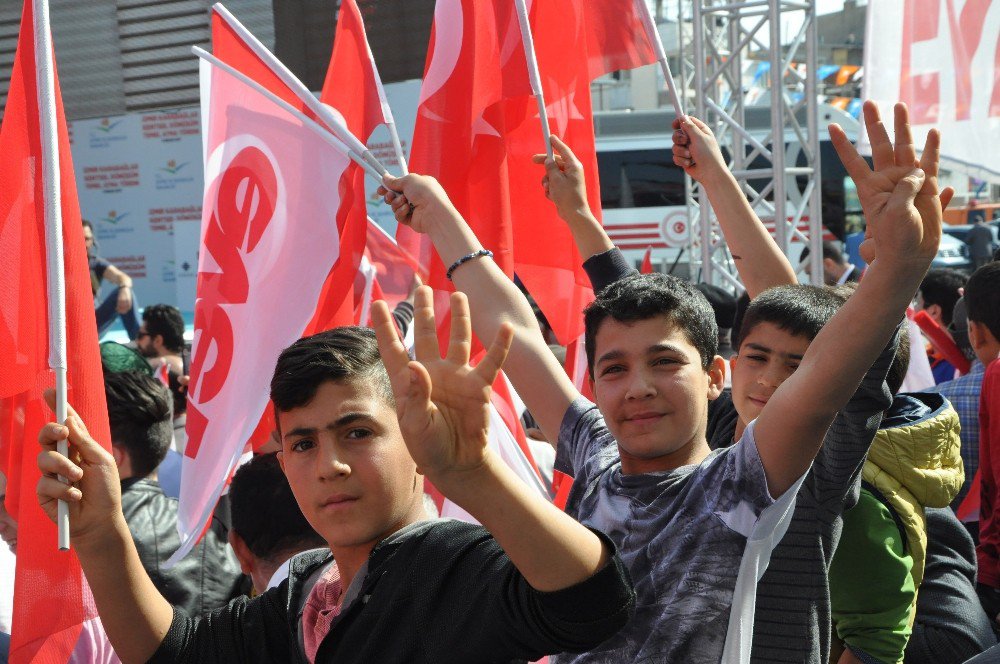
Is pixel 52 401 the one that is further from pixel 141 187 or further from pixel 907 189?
pixel 141 187

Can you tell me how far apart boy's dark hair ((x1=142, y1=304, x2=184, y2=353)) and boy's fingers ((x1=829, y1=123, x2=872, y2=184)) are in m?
4.83

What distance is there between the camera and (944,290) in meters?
5.70

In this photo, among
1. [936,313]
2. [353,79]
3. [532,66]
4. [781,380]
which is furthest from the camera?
[936,313]

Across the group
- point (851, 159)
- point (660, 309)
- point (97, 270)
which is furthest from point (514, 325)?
point (97, 270)

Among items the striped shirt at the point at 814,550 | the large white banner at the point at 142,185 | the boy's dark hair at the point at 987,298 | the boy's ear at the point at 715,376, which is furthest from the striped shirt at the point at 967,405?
the large white banner at the point at 142,185

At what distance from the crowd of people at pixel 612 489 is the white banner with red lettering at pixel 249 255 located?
2.40 feet

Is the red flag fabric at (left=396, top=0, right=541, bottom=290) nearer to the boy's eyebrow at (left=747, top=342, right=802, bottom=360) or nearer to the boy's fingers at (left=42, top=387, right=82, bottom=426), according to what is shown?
the boy's eyebrow at (left=747, top=342, right=802, bottom=360)

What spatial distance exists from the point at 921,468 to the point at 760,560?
2.36 feet

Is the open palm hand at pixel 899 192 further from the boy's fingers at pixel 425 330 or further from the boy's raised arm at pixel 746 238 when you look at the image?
the boy's raised arm at pixel 746 238

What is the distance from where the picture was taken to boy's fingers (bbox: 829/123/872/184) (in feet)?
5.27

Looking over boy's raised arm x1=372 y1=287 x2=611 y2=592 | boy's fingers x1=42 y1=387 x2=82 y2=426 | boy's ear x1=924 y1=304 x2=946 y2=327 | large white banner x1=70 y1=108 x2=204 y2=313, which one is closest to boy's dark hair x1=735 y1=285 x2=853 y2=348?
boy's raised arm x1=372 y1=287 x2=611 y2=592

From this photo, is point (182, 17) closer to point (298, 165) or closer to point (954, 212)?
point (298, 165)

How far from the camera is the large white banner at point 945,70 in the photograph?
3.65 meters

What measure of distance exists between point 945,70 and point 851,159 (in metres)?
2.37
